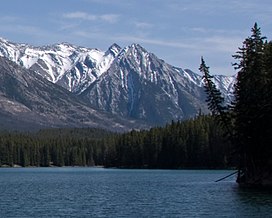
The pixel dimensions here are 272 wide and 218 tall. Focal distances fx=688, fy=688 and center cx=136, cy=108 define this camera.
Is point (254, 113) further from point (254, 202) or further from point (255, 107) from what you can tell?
point (254, 202)

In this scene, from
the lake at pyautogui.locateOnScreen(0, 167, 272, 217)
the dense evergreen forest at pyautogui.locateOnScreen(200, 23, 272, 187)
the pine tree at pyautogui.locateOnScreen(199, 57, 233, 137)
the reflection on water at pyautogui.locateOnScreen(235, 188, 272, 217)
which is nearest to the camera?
the reflection on water at pyautogui.locateOnScreen(235, 188, 272, 217)

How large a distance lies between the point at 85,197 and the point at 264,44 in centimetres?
3789

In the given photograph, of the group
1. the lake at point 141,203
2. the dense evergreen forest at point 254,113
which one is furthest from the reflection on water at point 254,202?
the dense evergreen forest at point 254,113

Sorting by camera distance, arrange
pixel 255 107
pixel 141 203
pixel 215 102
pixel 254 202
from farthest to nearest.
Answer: pixel 215 102 < pixel 255 107 < pixel 141 203 < pixel 254 202

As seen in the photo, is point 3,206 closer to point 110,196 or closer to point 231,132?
point 110,196

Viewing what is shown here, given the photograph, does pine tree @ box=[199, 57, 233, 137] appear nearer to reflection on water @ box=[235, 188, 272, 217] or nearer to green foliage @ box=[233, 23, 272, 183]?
green foliage @ box=[233, 23, 272, 183]

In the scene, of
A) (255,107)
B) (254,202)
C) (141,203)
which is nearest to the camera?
(254,202)

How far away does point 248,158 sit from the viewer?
105750mm

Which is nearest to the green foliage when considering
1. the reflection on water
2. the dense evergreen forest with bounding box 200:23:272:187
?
the dense evergreen forest with bounding box 200:23:272:187

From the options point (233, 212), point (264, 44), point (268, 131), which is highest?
point (264, 44)

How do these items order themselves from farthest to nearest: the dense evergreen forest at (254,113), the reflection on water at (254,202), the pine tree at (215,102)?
the pine tree at (215,102) → the dense evergreen forest at (254,113) → the reflection on water at (254,202)

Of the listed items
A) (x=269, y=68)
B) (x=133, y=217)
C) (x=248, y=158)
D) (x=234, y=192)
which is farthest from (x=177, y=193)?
(x=133, y=217)

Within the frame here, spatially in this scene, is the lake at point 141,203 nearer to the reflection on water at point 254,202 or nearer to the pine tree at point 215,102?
the reflection on water at point 254,202

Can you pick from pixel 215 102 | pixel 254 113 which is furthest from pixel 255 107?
pixel 215 102
